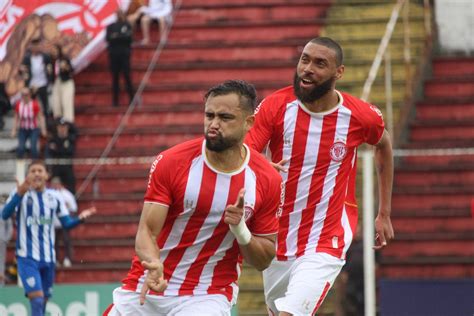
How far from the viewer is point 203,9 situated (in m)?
21.2

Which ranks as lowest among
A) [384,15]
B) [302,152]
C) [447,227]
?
[447,227]

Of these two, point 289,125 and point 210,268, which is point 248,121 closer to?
point 210,268

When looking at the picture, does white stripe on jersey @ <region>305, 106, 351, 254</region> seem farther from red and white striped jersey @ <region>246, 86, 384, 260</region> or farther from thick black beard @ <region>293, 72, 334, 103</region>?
thick black beard @ <region>293, 72, 334, 103</region>

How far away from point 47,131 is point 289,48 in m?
3.96

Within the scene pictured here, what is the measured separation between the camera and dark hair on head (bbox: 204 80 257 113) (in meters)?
7.14

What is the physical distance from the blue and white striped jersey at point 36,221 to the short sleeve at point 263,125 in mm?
6279

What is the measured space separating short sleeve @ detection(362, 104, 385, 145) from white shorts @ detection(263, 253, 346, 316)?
2.77 ft

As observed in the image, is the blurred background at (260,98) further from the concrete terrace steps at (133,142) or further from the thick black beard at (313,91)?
the thick black beard at (313,91)

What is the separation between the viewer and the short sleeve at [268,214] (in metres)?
7.34

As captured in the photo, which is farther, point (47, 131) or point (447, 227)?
point (47, 131)

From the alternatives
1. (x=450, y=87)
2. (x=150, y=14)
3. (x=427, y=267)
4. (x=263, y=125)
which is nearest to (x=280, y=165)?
(x=263, y=125)

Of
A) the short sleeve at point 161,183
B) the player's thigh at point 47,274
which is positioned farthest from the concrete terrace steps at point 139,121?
the short sleeve at point 161,183

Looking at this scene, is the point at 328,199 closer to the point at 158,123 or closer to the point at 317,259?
the point at 317,259

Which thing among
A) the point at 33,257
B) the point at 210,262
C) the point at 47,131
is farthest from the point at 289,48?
the point at 210,262
